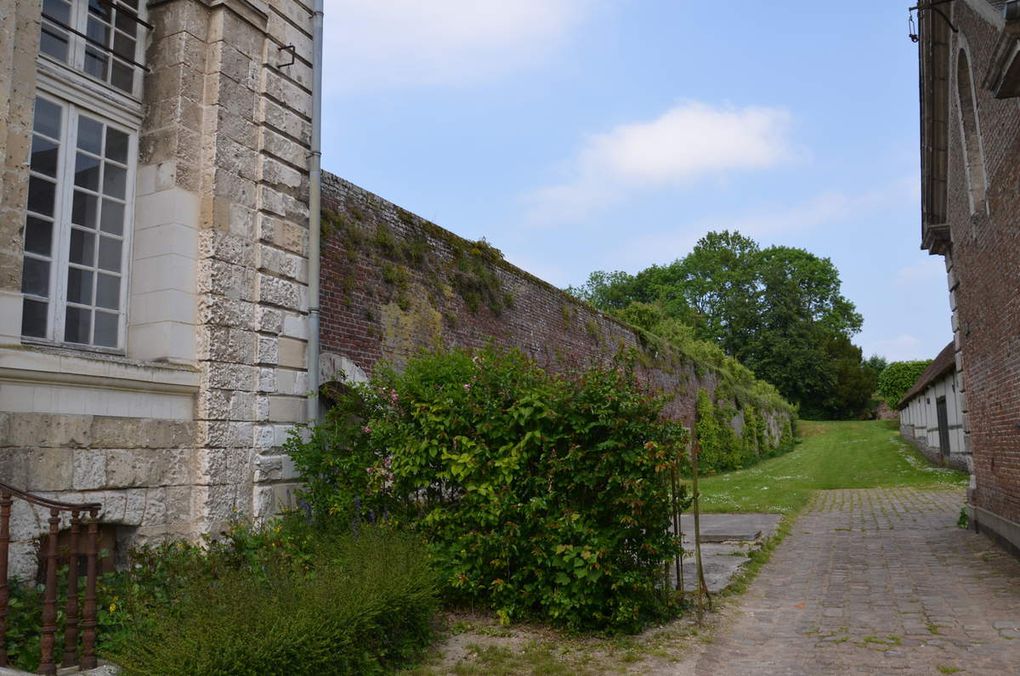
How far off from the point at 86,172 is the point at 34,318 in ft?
4.04

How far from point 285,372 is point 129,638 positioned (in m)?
2.83

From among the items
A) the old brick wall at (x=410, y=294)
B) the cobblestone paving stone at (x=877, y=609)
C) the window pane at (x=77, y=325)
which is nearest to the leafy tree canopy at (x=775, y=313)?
the old brick wall at (x=410, y=294)

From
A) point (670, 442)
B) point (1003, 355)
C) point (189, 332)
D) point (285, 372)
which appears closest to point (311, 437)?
point (285, 372)

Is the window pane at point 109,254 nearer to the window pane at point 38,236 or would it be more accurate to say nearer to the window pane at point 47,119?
the window pane at point 38,236

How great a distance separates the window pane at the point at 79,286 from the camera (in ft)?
18.6

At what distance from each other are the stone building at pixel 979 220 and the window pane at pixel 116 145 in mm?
7194

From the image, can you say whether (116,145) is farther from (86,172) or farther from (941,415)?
(941,415)

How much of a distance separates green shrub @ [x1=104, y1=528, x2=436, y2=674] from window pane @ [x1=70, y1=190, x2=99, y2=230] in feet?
8.46

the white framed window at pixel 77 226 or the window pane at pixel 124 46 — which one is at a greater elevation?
the window pane at pixel 124 46

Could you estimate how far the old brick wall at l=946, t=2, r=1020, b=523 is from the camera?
28.1ft

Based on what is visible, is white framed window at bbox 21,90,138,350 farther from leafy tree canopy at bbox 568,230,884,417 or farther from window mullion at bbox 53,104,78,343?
leafy tree canopy at bbox 568,230,884,417

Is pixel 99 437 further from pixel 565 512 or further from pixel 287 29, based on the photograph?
pixel 287 29

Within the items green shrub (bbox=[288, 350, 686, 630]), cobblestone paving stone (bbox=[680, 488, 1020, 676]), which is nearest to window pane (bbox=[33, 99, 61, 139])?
green shrub (bbox=[288, 350, 686, 630])

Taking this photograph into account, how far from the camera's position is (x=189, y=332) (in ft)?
20.1
